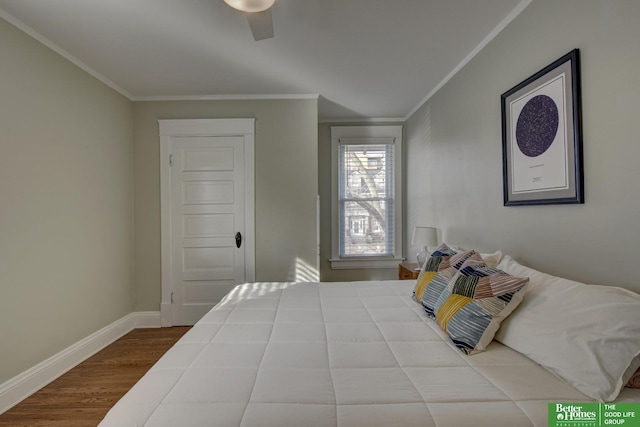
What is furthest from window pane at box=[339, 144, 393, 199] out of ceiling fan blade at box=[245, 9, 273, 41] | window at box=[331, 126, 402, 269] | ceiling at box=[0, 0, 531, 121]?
ceiling fan blade at box=[245, 9, 273, 41]

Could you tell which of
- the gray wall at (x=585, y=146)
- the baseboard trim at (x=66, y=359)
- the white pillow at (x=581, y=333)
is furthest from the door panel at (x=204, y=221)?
the white pillow at (x=581, y=333)

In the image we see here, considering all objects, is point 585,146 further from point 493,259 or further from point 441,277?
point 441,277

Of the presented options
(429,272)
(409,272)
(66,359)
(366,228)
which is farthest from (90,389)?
(366,228)

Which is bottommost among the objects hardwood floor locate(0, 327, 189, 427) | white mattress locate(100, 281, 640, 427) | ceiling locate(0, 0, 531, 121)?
hardwood floor locate(0, 327, 189, 427)

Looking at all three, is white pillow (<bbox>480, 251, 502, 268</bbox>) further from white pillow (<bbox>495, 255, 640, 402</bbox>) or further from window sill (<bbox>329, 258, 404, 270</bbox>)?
window sill (<bbox>329, 258, 404, 270</bbox>)

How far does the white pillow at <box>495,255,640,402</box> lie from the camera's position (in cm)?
91

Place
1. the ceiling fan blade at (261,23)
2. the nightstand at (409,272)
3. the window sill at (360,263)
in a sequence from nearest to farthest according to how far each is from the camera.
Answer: the ceiling fan blade at (261,23) < the nightstand at (409,272) < the window sill at (360,263)

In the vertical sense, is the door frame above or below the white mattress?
above

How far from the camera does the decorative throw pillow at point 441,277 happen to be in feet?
5.22

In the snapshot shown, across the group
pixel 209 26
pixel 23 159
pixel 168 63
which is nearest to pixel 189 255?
pixel 23 159

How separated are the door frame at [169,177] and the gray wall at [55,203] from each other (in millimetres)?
368

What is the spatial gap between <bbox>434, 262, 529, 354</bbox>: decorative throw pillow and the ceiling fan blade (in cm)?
170

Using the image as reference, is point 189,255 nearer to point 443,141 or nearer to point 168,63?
point 168,63

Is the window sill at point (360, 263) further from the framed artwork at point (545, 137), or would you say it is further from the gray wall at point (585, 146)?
the framed artwork at point (545, 137)
